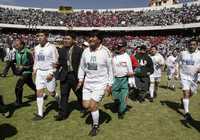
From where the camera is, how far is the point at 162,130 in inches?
356

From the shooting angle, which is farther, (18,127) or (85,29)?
(85,29)

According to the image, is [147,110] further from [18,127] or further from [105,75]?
[18,127]

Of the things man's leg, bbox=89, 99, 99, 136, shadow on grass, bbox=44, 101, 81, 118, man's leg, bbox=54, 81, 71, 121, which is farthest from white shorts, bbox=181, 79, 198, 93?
shadow on grass, bbox=44, 101, 81, 118

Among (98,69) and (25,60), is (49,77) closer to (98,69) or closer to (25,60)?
(98,69)

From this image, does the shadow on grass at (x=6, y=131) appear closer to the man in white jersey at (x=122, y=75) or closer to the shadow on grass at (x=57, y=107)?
the shadow on grass at (x=57, y=107)

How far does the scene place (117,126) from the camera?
367 inches

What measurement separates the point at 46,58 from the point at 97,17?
54.8 metres

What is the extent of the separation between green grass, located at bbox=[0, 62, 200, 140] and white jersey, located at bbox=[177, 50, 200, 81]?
1.45m

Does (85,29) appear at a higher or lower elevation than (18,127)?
higher

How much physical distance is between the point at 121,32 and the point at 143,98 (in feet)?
155

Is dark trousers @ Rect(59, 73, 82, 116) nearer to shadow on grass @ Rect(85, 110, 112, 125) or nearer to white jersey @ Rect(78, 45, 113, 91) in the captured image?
shadow on grass @ Rect(85, 110, 112, 125)

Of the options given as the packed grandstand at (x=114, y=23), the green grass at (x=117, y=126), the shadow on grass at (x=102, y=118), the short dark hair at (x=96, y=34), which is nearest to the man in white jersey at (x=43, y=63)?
the green grass at (x=117, y=126)

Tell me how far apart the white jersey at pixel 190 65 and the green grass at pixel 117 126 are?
4.76ft

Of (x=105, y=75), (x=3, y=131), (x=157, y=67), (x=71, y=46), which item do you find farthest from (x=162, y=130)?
(x=157, y=67)
